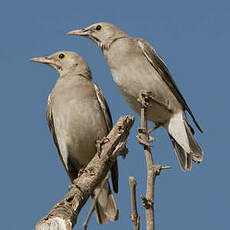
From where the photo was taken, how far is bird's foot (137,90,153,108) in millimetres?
6495

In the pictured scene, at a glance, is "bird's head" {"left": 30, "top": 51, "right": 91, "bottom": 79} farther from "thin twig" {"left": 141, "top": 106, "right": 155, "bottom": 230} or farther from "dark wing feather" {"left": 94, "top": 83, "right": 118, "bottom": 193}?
"thin twig" {"left": 141, "top": 106, "right": 155, "bottom": 230}

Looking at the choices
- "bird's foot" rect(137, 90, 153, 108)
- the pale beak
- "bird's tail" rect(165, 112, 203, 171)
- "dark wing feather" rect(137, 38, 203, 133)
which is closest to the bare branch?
"bird's foot" rect(137, 90, 153, 108)

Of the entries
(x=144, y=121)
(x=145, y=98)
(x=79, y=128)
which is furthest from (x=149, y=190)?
(x=79, y=128)

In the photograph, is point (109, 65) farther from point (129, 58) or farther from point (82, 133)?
point (82, 133)

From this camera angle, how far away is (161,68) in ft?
23.7

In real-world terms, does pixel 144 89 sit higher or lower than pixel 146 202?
higher

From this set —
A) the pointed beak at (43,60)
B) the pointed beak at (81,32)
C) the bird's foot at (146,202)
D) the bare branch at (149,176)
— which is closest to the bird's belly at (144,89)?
the pointed beak at (81,32)

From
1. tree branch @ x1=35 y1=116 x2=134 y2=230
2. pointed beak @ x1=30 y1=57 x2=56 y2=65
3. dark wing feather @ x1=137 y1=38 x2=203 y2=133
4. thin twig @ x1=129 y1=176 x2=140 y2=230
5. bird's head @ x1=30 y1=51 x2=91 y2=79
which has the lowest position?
thin twig @ x1=129 y1=176 x2=140 y2=230

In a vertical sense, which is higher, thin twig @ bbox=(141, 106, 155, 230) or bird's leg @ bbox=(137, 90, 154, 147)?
bird's leg @ bbox=(137, 90, 154, 147)

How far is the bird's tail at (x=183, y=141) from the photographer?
6816 mm

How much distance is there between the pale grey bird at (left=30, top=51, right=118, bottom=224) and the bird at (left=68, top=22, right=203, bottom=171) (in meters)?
0.40

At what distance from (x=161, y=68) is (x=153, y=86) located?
448mm

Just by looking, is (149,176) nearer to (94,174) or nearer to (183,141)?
(94,174)

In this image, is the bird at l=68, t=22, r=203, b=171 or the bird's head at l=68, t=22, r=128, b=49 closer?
the bird at l=68, t=22, r=203, b=171
